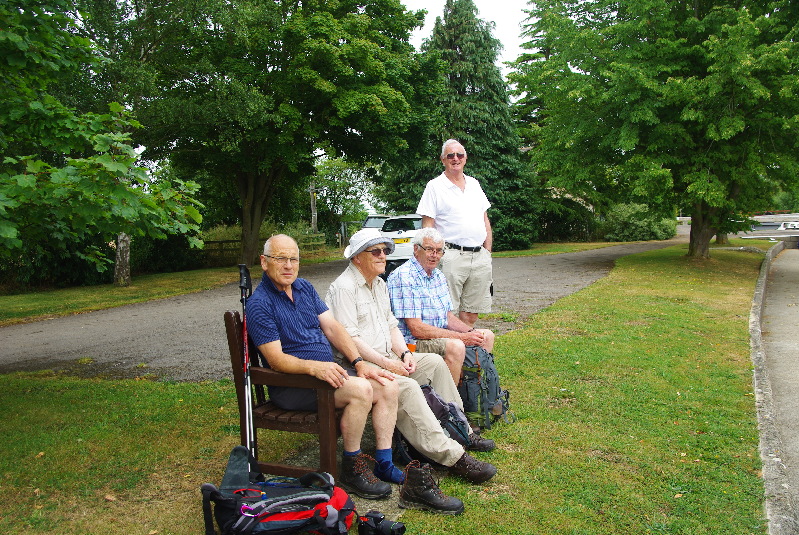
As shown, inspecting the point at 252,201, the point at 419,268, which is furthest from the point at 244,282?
the point at 252,201

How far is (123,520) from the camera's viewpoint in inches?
131

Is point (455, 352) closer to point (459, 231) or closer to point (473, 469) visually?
point (473, 469)

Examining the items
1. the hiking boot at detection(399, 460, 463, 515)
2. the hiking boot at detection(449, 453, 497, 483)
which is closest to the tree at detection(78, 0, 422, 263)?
the hiking boot at detection(449, 453, 497, 483)

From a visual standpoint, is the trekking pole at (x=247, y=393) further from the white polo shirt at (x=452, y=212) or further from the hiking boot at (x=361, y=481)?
the white polo shirt at (x=452, y=212)

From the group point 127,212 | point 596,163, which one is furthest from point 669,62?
Result: point 127,212

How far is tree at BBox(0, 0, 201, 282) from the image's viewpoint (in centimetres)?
418

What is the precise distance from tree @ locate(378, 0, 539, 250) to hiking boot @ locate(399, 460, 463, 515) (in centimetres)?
2729

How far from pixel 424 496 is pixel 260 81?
57.2 ft

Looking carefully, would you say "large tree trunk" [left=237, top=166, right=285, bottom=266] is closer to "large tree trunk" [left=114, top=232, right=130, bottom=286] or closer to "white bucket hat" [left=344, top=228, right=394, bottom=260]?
"large tree trunk" [left=114, top=232, right=130, bottom=286]

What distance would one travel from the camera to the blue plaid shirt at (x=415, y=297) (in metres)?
4.65

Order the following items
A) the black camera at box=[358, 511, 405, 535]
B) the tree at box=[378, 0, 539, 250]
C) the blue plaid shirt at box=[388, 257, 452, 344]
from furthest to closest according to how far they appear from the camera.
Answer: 1. the tree at box=[378, 0, 539, 250]
2. the blue plaid shirt at box=[388, 257, 452, 344]
3. the black camera at box=[358, 511, 405, 535]

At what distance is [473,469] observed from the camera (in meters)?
3.72

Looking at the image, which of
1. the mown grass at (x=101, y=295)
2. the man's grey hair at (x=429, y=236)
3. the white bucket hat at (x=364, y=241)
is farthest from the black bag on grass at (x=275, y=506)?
the mown grass at (x=101, y=295)

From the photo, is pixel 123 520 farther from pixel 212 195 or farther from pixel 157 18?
pixel 212 195
